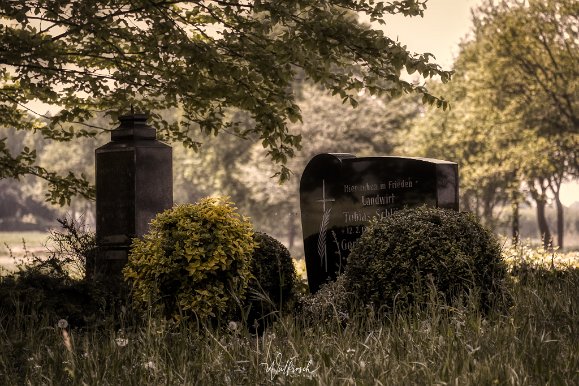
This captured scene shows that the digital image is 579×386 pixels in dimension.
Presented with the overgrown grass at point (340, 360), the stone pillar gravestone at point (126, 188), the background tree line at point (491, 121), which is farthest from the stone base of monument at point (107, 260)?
the background tree line at point (491, 121)

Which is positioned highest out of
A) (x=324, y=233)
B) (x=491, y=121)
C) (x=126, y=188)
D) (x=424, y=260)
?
(x=491, y=121)

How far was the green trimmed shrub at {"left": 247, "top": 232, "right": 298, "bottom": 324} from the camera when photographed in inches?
394

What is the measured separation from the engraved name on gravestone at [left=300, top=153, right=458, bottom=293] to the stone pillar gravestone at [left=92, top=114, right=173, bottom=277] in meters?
2.23

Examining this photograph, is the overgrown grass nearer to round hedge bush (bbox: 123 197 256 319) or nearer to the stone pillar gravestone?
round hedge bush (bbox: 123 197 256 319)

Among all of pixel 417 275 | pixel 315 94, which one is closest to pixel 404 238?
pixel 417 275

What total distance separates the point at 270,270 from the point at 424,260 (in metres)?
2.20

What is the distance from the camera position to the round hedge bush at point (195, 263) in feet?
28.8

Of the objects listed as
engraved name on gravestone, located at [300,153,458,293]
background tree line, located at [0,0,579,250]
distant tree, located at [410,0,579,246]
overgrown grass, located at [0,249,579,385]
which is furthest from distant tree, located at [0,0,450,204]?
distant tree, located at [410,0,579,246]

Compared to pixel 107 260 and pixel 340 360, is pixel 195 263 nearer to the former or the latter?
pixel 107 260

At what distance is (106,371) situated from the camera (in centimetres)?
563

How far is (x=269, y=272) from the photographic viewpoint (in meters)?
10.2

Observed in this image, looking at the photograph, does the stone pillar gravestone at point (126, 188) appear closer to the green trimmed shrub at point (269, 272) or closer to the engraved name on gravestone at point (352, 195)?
the green trimmed shrub at point (269, 272)

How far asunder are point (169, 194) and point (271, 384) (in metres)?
6.91

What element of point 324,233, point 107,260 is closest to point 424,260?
point 324,233
